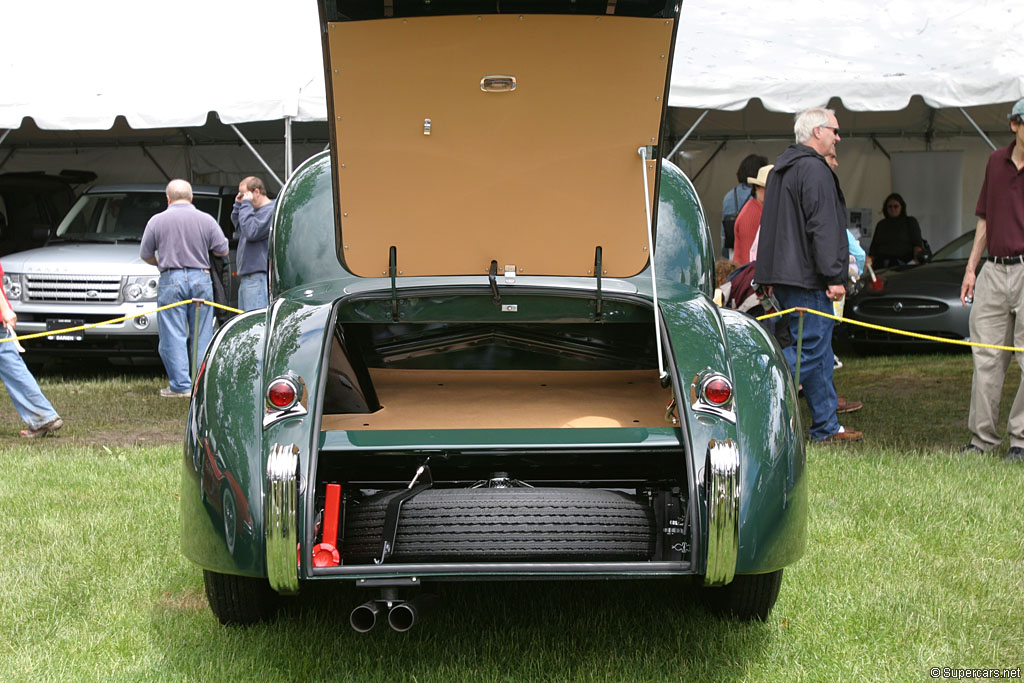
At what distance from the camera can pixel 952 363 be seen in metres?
10.6

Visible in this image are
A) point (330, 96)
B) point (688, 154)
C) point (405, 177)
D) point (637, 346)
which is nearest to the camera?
point (330, 96)

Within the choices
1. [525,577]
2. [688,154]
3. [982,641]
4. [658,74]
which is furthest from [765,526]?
[688,154]

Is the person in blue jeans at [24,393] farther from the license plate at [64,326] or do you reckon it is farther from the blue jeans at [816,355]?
the blue jeans at [816,355]

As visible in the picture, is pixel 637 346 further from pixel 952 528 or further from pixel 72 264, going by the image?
pixel 72 264

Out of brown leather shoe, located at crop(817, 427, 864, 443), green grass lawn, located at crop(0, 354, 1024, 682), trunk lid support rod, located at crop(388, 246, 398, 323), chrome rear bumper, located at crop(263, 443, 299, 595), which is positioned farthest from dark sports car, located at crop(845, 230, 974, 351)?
chrome rear bumper, located at crop(263, 443, 299, 595)

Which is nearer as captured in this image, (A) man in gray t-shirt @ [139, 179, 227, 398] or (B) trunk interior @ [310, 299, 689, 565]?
(B) trunk interior @ [310, 299, 689, 565]

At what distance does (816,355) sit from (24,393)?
531 centimetres

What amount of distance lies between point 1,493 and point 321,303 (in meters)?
2.85

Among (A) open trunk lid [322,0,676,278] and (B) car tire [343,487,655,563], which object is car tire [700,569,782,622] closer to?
(B) car tire [343,487,655,563]

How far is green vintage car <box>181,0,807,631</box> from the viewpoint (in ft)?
10.4

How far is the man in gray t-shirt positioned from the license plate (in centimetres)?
109

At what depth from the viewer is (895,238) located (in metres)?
14.0

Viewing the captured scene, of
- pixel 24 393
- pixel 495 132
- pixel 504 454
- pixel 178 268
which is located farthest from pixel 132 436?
pixel 504 454

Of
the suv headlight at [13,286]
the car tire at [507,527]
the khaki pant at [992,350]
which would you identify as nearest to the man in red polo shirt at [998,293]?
the khaki pant at [992,350]
